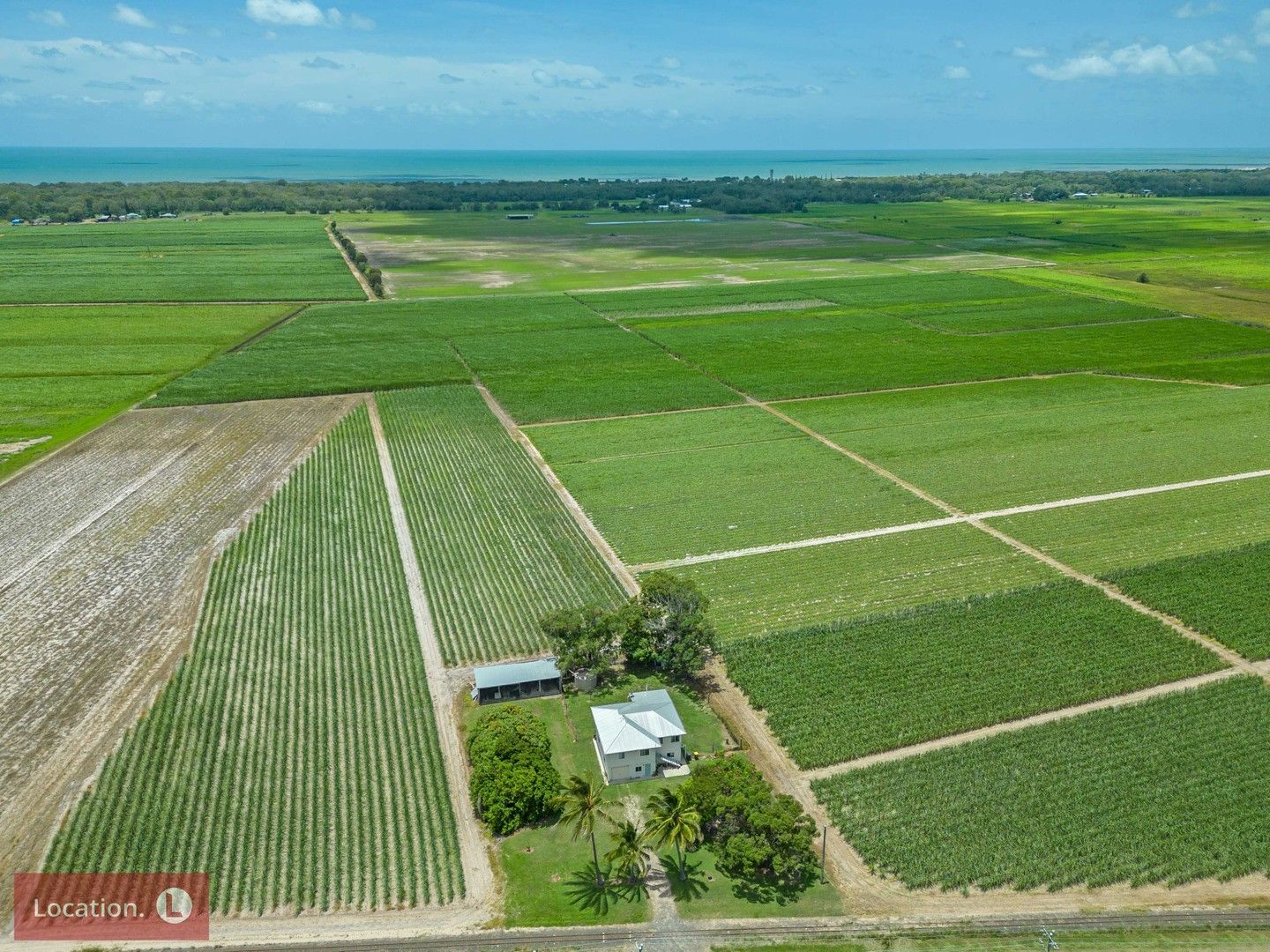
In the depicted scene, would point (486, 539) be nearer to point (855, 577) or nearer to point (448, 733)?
point (448, 733)

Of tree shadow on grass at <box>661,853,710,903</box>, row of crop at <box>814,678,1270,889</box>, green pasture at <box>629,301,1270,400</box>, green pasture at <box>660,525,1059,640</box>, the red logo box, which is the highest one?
green pasture at <box>629,301,1270,400</box>

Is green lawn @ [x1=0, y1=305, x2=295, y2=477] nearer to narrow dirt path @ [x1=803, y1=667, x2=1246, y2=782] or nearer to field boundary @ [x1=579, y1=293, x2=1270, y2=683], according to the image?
field boundary @ [x1=579, y1=293, x2=1270, y2=683]

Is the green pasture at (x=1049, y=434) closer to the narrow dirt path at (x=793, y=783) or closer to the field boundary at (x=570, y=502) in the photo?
the field boundary at (x=570, y=502)

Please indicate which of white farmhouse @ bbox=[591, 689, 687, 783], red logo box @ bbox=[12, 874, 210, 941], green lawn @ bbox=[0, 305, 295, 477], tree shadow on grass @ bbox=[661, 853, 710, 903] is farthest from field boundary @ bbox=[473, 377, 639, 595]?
green lawn @ bbox=[0, 305, 295, 477]

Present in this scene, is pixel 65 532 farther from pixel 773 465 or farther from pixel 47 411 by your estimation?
pixel 773 465

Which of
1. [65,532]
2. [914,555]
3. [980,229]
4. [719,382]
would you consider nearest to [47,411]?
[65,532]

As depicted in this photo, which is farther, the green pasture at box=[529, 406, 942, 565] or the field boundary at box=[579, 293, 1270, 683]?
the green pasture at box=[529, 406, 942, 565]

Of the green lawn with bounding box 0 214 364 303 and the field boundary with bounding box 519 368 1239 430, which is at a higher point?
the green lawn with bounding box 0 214 364 303

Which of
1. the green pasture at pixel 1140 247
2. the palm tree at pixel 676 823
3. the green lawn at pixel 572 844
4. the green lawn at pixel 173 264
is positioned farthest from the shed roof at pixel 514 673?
the green pasture at pixel 1140 247

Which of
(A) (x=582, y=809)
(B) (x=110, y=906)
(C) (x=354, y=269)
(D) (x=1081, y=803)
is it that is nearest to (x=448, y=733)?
(A) (x=582, y=809)
